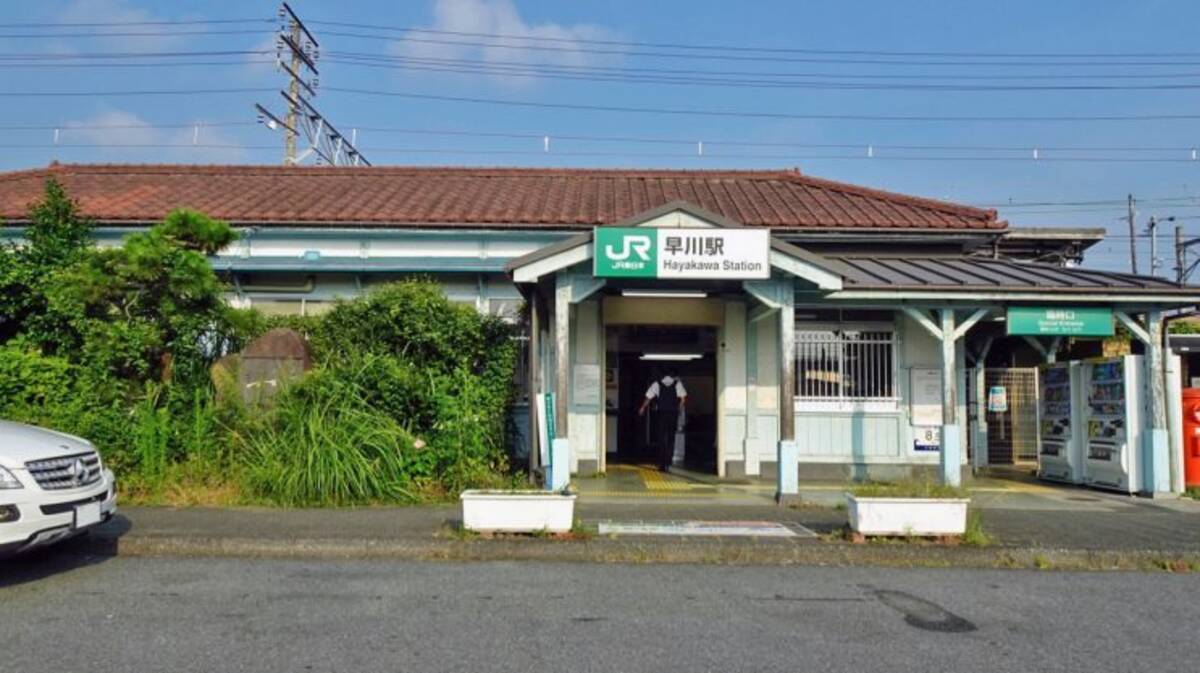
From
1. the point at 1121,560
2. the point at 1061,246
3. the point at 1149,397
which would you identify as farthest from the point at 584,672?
the point at 1061,246

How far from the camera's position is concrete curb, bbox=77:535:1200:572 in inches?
311

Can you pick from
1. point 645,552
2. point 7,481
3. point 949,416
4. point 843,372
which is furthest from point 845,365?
point 7,481

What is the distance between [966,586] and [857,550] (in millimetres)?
1075

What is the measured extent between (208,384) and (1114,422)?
12.5 m

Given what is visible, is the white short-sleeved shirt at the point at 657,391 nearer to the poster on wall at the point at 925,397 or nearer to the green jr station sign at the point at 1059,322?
the poster on wall at the point at 925,397

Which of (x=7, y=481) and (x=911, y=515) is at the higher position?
(x=7, y=481)

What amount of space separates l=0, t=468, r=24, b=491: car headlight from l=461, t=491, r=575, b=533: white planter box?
353 cm

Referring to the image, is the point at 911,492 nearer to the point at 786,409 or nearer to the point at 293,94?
the point at 786,409

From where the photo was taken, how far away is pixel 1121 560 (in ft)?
26.2

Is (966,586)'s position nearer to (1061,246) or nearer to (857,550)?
(857,550)

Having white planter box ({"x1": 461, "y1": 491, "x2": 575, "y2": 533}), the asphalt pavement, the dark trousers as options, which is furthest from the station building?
the asphalt pavement

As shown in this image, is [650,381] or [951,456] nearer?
[951,456]

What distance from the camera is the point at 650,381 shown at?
16984mm

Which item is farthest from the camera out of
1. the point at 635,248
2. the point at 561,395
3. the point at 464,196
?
the point at 464,196
